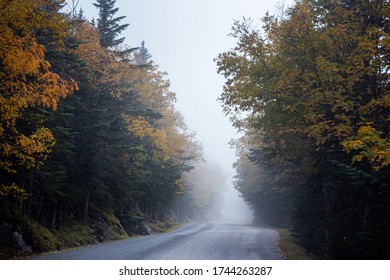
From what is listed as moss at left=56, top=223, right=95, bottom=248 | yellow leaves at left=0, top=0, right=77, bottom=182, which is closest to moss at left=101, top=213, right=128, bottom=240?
moss at left=56, top=223, right=95, bottom=248

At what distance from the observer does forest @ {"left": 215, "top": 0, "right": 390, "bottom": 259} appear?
8.83m

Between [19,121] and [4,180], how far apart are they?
2986 millimetres

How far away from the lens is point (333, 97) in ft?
32.9

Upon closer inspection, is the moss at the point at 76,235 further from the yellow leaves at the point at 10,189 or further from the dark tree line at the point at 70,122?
the yellow leaves at the point at 10,189

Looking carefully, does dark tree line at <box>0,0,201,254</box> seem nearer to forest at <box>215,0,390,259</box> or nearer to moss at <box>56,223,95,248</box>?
moss at <box>56,223,95,248</box>

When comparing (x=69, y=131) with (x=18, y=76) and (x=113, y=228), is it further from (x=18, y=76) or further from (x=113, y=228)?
(x=113, y=228)

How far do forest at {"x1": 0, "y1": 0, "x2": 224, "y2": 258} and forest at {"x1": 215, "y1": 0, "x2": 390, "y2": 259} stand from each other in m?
6.92

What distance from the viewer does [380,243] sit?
7926 mm

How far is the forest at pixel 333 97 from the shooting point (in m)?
8.83

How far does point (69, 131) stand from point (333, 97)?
1235cm

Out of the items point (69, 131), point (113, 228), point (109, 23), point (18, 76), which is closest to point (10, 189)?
point (18, 76)

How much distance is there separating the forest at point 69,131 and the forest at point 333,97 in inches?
272

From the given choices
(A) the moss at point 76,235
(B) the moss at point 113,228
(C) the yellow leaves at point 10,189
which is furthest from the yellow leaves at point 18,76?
(B) the moss at point 113,228
